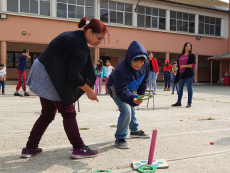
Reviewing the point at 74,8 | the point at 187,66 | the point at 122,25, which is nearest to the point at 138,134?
the point at 187,66

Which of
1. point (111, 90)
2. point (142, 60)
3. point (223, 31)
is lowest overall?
point (111, 90)

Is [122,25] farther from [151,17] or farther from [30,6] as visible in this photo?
[30,6]

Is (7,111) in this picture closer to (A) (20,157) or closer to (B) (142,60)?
(A) (20,157)

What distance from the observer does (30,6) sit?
19.9 m

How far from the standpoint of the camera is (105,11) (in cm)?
2305

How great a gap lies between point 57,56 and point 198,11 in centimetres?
2694

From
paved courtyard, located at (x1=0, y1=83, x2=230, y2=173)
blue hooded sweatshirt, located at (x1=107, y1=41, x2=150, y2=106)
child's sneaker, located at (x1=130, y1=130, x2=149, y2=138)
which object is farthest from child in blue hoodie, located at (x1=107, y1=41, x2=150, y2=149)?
child's sneaker, located at (x1=130, y1=130, x2=149, y2=138)

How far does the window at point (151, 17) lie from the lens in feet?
80.5

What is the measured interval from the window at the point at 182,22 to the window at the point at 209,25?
3.78 feet

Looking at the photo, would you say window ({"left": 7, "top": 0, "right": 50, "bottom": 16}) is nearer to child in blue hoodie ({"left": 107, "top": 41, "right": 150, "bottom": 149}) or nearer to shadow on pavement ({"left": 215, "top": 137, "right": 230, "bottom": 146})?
child in blue hoodie ({"left": 107, "top": 41, "right": 150, "bottom": 149})

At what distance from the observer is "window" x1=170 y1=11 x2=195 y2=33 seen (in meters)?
26.4

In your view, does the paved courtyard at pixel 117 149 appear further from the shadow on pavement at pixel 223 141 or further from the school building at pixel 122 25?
the school building at pixel 122 25

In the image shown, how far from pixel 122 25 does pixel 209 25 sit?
10.5 m

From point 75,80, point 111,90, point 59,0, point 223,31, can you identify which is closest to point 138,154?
point 111,90
